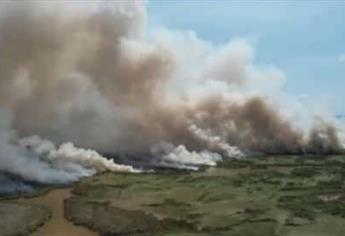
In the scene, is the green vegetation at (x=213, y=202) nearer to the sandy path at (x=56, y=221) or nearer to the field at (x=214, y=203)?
the field at (x=214, y=203)

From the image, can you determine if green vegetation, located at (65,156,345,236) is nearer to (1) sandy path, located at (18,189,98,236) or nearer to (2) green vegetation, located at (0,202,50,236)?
(1) sandy path, located at (18,189,98,236)

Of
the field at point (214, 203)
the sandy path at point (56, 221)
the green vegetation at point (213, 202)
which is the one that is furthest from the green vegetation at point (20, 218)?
the green vegetation at point (213, 202)

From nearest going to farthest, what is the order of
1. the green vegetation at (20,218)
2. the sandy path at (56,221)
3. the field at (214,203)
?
the green vegetation at (20,218)
the field at (214,203)
the sandy path at (56,221)

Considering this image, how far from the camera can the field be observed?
41406 millimetres

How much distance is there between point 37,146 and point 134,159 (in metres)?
13.3

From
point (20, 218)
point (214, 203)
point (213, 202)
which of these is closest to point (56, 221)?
point (20, 218)

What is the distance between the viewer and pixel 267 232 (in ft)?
130

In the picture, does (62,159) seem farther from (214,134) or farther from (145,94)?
(214,134)

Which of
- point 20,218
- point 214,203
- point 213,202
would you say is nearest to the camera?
point 20,218

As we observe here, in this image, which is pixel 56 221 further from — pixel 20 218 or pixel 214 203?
pixel 214 203

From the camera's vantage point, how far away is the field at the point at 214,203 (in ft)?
136

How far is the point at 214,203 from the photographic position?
163ft

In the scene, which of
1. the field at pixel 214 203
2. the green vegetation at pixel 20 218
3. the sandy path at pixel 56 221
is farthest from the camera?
the sandy path at pixel 56 221

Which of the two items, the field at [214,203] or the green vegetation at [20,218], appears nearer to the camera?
the green vegetation at [20,218]
